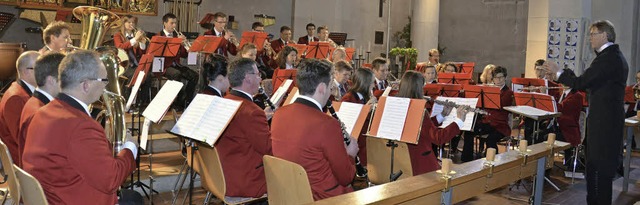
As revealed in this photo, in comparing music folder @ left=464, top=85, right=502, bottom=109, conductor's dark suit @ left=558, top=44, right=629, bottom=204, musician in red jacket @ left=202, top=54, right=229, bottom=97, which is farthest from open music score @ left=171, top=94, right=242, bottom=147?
music folder @ left=464, top=85, right=502, bottom=109

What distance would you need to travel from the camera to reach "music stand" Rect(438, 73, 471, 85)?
9.09 meters

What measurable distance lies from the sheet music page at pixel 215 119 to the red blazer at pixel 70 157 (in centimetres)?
82

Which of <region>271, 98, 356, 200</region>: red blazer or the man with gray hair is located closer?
<region>271, 98, 356, 200</region>: red blazer

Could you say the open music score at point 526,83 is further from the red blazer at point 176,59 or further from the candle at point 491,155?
the candle at point 491,155

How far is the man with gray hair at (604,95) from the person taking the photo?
5.14 metres

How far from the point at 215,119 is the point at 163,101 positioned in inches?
32.8

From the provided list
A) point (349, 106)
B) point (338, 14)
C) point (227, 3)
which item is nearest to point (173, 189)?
point (349, 106)

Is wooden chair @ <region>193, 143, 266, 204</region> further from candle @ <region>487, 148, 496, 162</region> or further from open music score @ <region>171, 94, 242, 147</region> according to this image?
candle @ <region>487, 148, 496, 162</region>

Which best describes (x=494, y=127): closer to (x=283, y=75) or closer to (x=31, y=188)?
(x=283, y=75)

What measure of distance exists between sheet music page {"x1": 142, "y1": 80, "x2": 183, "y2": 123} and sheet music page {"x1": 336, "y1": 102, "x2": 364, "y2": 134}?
1.14 metres

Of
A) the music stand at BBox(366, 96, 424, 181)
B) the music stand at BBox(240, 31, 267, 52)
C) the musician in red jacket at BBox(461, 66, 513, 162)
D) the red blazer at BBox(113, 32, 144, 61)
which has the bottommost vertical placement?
the musician in red jacket at BBox(461, 66, 513, 162)

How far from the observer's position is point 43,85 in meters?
3.68

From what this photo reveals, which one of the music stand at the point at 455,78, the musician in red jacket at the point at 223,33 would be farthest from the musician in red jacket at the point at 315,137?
the musician in red jacket at the point at 223,33

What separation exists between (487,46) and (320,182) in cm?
1461
